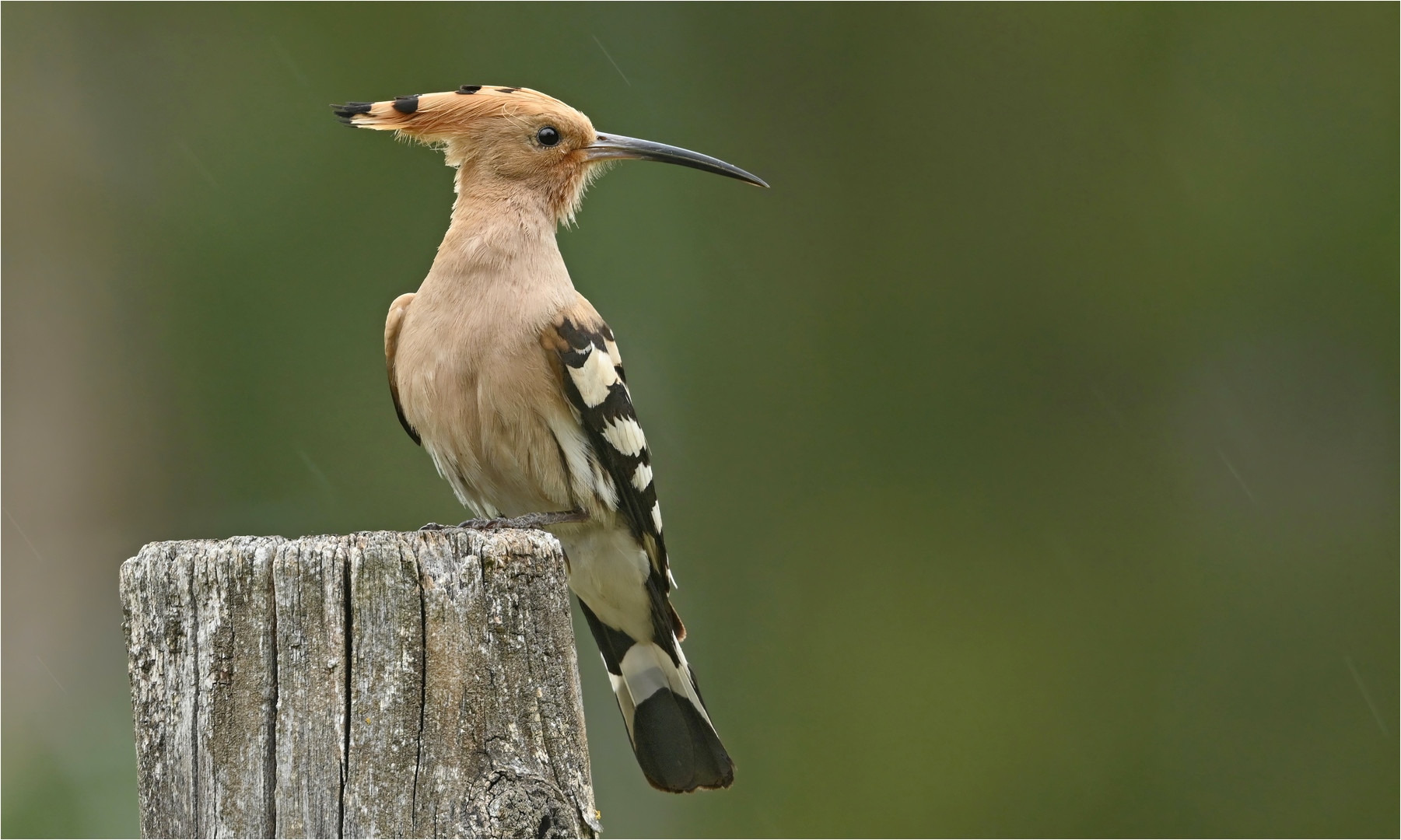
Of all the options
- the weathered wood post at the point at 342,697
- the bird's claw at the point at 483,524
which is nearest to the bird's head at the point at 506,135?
the bird's claw at the point at 483,524

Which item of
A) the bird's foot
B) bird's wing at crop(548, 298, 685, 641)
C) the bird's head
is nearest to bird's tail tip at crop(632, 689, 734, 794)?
bird's wing at crop(548, 298, 685, 641)

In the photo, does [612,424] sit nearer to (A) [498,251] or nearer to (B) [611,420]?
(B) [611,420]

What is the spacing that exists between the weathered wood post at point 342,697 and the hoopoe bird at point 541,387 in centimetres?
101

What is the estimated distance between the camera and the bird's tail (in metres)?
2.90

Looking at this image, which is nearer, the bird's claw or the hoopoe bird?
the bird's claw

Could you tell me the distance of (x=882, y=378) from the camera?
7.30 m

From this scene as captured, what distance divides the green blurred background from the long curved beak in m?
3.30

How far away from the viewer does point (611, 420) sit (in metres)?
2.98

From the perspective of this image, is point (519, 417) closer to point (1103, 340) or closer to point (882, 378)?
point (882, 378)

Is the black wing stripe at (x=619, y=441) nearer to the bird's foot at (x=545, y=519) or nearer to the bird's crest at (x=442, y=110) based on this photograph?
the bird's foot at (x=545, y=519)

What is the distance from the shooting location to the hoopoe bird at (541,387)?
2857 millimetres

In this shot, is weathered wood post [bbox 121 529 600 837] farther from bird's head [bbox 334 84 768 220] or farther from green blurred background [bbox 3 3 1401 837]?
green blurred background [bbox 3 3 1401 837]

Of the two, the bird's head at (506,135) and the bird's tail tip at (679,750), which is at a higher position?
the bird's head at (506,135)

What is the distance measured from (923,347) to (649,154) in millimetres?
4278
